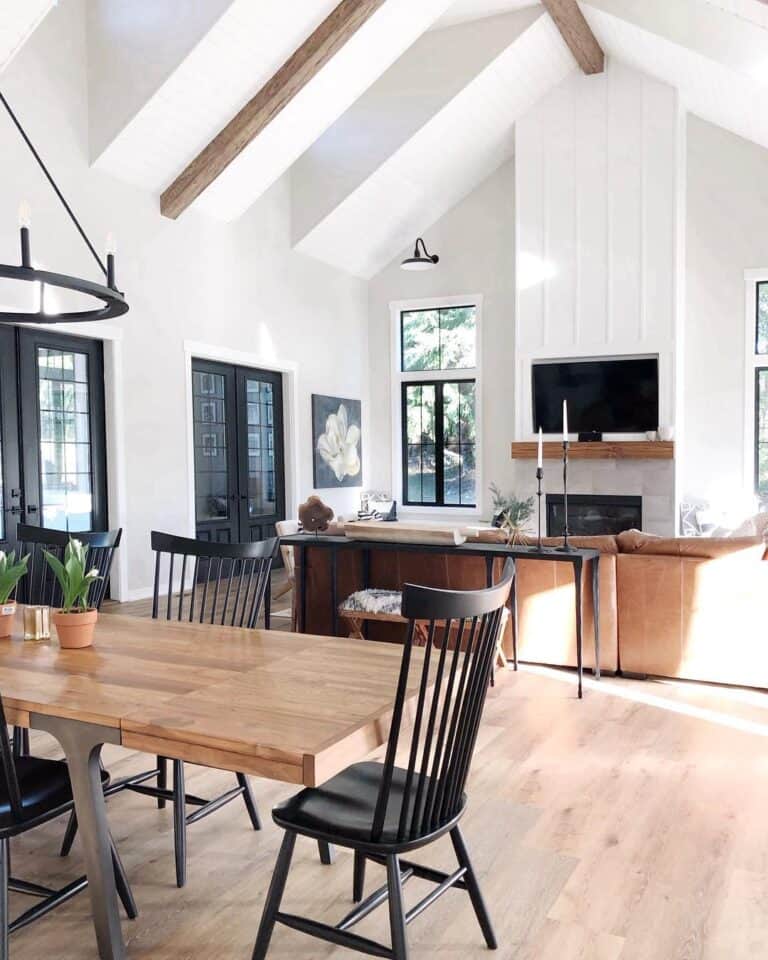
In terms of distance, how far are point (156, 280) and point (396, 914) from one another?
6.30 metres

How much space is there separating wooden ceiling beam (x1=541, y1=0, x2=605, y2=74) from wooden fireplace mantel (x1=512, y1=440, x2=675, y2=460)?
12.2ft

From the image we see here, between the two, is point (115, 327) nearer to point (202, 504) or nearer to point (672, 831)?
point (202, 504)

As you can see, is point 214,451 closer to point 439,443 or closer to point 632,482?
point 439,443

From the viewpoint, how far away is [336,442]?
32.2 feet

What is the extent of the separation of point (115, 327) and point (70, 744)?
5.36 meters

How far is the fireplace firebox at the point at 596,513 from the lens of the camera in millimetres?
8508

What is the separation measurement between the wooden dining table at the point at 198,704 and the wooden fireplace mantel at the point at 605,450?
6.38 meters

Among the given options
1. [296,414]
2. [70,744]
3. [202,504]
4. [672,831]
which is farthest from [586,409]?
[70,744]

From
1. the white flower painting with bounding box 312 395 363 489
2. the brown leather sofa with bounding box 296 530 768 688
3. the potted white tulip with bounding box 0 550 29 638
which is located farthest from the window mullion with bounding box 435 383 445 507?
the potted white tulip with bounding box 0 550 29 638

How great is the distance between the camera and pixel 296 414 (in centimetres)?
904

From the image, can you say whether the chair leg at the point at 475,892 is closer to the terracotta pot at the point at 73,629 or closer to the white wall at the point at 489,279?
the terracotta pot at the point at 73,629

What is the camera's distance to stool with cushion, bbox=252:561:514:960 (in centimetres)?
170

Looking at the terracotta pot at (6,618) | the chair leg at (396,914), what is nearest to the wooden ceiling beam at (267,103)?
the terracotta pot at (6,618)

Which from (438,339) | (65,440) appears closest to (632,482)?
(438,339)
